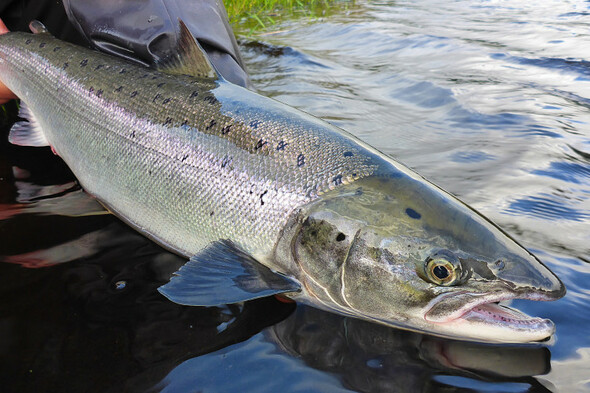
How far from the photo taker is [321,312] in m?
2.28

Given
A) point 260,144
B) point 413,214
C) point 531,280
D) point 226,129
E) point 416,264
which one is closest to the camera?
point 531,280

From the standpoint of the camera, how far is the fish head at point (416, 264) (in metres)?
1.95

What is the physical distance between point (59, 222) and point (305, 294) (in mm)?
1613

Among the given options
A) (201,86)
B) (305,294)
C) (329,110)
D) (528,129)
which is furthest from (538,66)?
(305,294)

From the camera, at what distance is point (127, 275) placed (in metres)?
2.56

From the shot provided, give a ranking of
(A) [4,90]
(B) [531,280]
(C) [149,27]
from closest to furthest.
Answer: (B) [531,280] < (C) [149,27] < (A) [4,90]

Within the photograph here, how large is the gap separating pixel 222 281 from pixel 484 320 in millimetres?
1052

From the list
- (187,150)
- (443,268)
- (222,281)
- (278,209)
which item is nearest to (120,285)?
(222,281)

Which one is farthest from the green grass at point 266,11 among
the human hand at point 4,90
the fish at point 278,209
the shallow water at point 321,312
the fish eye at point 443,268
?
the fish eye at point 443,268

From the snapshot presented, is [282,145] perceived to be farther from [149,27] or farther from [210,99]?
[149,27]

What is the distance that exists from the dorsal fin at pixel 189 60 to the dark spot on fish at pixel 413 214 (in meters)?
1.45

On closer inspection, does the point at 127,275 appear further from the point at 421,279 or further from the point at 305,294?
the point at 421,279

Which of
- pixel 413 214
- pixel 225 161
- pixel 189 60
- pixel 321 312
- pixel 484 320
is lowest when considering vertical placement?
pixel 321 312

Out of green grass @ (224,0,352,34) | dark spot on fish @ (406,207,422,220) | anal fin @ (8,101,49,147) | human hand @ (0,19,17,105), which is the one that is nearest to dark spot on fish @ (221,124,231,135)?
dark spot on fish @ (406,207,422,220)
